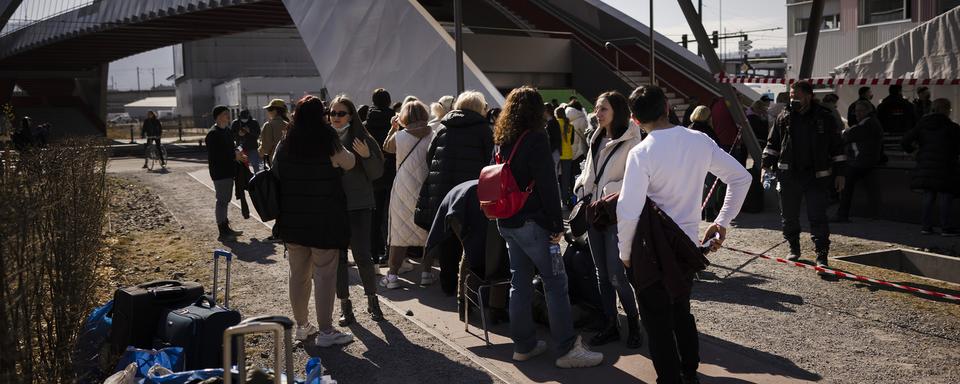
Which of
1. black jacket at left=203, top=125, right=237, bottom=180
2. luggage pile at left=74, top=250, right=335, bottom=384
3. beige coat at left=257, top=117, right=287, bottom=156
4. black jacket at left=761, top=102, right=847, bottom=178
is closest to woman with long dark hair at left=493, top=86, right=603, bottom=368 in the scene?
luggage pile at left=74, top=250, right=335, bottom=384

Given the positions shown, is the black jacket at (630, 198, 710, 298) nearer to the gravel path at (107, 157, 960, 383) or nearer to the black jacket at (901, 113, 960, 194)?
the gravel path at (107, 157, 960, 383)

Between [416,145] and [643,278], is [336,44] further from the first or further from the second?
[643,278]

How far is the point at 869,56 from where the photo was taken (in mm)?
16969

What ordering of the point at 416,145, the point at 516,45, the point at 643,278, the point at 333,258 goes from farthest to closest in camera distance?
the point at 516,45, the point at 416,145, the point at 333,258, the point at 643,278

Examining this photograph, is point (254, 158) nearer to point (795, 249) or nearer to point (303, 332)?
point (303, 332)

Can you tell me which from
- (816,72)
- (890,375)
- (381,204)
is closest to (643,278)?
(890,375)

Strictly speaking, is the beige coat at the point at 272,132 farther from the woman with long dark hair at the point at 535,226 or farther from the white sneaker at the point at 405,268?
the woman with long dark hair at the point at 535,226

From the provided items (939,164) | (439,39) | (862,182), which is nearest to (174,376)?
(939,164)

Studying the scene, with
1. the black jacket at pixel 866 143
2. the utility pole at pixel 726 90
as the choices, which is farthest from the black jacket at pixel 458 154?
the utility pole at pixel 726 90

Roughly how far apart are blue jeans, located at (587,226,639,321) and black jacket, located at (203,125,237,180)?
7223mm

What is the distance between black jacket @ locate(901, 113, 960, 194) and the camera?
417 inches

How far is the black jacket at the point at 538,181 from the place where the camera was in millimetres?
5207

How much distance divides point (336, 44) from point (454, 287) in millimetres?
16279

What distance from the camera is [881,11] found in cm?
3988
